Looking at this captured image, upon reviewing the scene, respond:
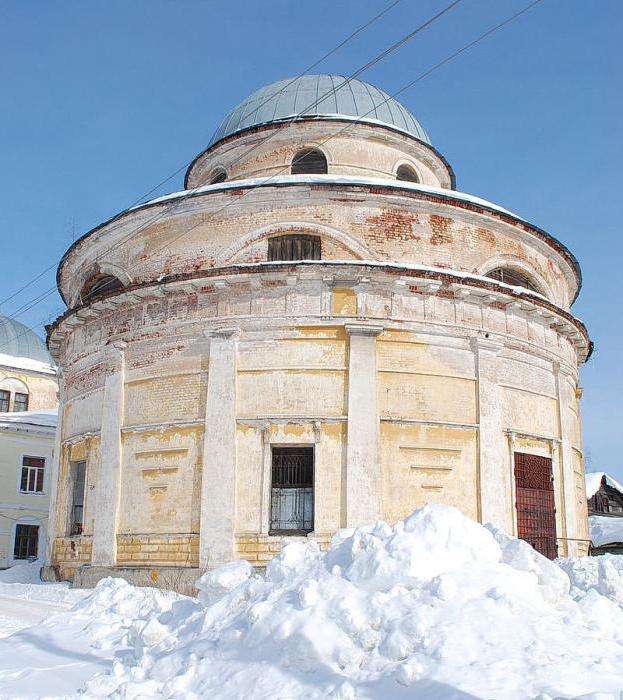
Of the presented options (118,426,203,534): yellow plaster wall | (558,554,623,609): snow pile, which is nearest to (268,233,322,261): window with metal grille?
(118,426,203,534): yellow plaster wall

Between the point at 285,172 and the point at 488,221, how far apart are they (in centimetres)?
572

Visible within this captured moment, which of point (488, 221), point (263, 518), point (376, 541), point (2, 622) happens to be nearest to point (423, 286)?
point (488, 221)

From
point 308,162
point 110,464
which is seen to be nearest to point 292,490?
point 110,464

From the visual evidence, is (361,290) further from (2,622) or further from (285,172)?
(2,622)

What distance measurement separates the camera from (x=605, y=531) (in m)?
32.0

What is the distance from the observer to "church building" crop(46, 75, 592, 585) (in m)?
14.0

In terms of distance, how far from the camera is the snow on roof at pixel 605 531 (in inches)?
1224

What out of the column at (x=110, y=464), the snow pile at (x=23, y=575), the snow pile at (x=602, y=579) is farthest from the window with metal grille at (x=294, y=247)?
the snow pile at (x=23, y=575)

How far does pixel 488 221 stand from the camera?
16.1 metres

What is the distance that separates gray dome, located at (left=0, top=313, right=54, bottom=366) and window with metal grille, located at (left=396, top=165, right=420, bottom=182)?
25.7 metres

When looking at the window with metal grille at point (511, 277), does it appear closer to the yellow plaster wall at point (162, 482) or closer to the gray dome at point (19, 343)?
the yellow plaster wall at point (162, 482)

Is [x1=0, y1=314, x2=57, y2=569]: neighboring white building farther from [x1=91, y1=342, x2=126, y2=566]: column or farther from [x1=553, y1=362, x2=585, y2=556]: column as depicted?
[x1=553, y1=362, x2=585, y2=556]: column

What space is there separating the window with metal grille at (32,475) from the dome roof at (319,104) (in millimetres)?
17296

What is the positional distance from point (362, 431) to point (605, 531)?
71.9 feet
